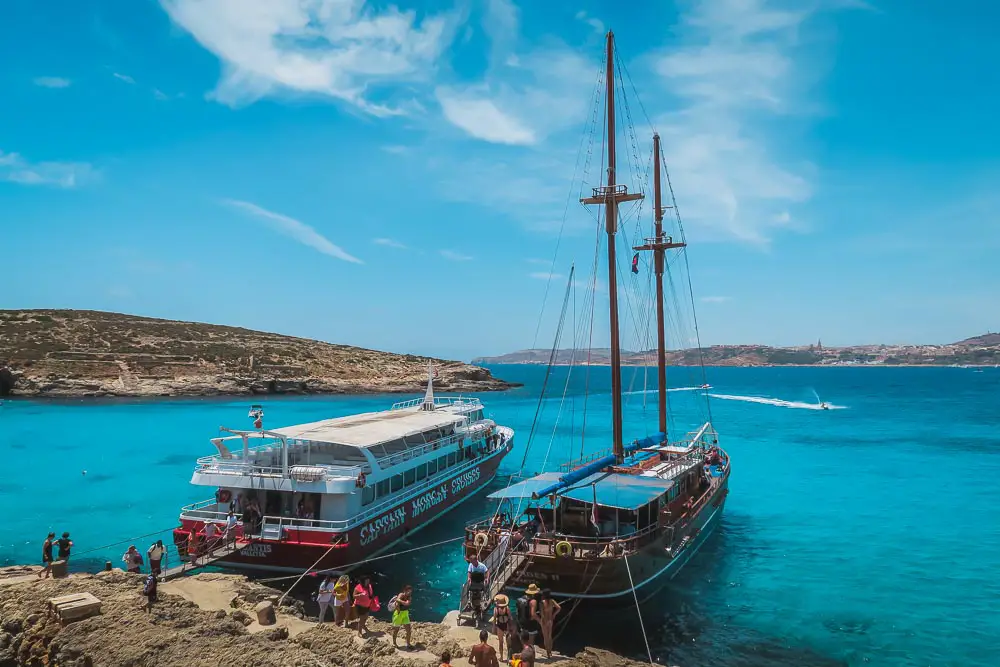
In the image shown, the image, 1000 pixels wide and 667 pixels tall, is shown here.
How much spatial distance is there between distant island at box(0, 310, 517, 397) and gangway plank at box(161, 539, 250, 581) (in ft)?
260

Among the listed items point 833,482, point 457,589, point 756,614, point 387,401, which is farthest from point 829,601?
point 387,401

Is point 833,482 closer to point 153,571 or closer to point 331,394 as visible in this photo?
point 153,571

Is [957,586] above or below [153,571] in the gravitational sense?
below

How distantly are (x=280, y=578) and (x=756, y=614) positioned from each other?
15.4m

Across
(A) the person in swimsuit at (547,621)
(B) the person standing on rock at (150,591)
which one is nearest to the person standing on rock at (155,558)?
(B) the person standing on rock at (150,591)

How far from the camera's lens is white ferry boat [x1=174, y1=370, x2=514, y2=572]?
19.7 metres

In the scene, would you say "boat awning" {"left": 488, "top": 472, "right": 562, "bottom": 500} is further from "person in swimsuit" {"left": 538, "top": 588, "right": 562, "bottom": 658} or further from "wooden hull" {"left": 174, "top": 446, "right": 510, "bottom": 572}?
"wooden hull" {"left": 174, "top": 446, "right": 510, "bottom": 572}

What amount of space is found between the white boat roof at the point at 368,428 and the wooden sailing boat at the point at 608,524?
611 centimetres

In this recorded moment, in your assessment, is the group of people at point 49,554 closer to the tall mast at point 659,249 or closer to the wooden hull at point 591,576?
the wooden hull at point 591,576

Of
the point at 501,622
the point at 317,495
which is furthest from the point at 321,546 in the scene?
the point at 501,622

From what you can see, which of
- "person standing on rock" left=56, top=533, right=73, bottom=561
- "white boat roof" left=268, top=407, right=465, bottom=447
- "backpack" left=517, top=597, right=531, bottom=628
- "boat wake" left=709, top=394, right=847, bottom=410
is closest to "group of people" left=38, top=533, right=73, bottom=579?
"person standing on rock" left=56, top=533, right=73, bottom=561

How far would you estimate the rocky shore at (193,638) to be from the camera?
1239cm

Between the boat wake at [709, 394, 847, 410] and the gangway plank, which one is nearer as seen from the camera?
the gangway plank

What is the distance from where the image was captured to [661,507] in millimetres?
20172
